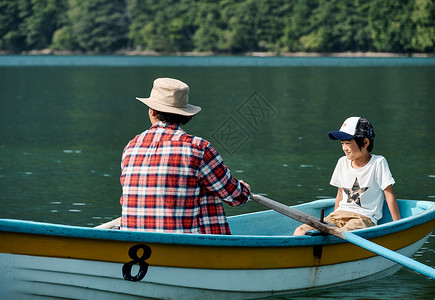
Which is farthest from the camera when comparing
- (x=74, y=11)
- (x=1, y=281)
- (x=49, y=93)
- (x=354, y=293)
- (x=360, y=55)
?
(x=74, y=11)

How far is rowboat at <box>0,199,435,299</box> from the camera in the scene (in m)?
5.96

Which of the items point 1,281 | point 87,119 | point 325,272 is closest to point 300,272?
point 325,272

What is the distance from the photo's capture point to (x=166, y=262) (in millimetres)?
6312

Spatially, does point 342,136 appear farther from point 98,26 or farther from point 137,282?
point 98,26

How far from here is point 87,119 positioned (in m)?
24.7

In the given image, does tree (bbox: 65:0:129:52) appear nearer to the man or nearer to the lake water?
the lake water

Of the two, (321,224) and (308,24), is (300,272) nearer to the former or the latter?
(321,224)

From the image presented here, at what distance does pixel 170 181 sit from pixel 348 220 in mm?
2223

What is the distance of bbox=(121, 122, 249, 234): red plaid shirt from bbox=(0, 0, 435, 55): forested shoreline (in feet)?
360

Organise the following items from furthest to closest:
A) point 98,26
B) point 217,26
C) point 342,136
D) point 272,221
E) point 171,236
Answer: point 98,26, point 217,26, point 272,221, point 342,136, point 171,236

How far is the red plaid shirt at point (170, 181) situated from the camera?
6.17 m

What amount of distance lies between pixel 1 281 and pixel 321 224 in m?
2.67

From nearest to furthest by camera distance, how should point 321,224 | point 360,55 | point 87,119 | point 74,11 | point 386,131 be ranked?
1. point 321,224
2. point 386,131
3. point 87,119
4. point 360,55
5. point 74,11

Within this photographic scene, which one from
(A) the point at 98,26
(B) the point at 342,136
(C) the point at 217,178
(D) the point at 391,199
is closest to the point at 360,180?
(D) the point at 391,199
